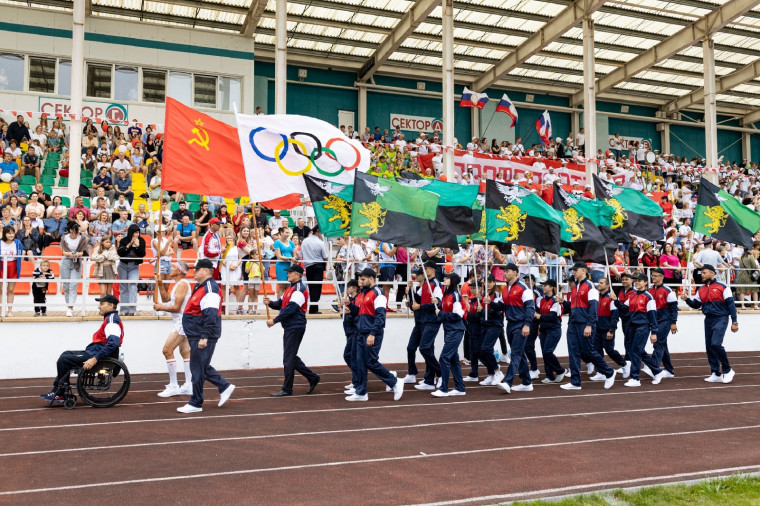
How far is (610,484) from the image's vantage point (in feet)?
20.3

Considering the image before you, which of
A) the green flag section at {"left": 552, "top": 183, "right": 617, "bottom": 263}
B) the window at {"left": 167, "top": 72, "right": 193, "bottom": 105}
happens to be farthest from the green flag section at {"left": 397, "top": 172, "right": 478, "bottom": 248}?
the window at {"left": 167, "top": 72, "right": 193, "bottom": 105}

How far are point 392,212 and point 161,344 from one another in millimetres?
5177

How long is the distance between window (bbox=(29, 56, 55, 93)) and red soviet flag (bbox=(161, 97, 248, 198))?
58.2ft

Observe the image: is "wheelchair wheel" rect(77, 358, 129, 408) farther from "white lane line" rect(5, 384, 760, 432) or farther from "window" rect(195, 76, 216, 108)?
"window" rect(195, 76, 216, 108)

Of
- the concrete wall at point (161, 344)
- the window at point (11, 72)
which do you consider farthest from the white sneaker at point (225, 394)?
the window at point (11, 72)

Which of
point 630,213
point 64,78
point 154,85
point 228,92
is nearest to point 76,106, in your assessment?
point 64,78

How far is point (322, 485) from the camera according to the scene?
619 centimetres

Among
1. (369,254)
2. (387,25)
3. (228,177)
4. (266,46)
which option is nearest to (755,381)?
(369,254)

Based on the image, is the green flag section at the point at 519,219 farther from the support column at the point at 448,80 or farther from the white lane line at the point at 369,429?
the support column at the point at 448,80

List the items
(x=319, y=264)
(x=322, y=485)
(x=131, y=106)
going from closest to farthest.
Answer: (x=322, y=485) → (x=319, y=264) → (x=131, y=106)

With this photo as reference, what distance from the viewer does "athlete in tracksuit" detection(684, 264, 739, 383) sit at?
43.7 feet

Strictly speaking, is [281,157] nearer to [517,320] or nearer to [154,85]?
[517,320]

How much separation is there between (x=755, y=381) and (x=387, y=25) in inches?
839

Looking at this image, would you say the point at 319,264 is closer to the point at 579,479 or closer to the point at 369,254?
the point at 369,254
